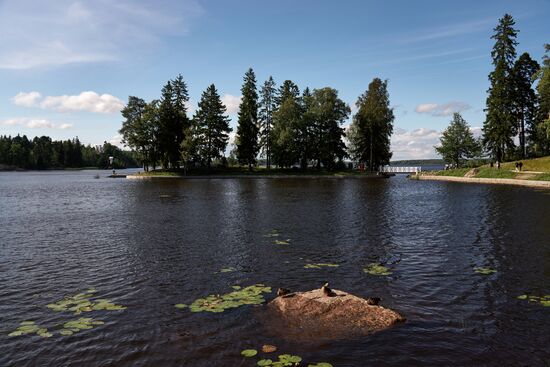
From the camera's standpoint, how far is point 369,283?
593 inches

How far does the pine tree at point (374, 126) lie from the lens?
96.6m

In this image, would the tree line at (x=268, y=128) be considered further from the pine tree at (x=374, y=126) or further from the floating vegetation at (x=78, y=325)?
the floating vegetation at (x=78, y=325)

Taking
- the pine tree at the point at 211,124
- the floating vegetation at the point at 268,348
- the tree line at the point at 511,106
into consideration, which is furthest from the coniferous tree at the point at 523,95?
the floating vegetation at the point at 268,348

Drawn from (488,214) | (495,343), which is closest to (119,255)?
(495,343)

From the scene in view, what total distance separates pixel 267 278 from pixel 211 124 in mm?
95574

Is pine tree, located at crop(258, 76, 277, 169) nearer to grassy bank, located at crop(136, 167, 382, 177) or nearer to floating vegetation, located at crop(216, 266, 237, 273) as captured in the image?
grassy bank, located at crop(136, 167, 382, 177)

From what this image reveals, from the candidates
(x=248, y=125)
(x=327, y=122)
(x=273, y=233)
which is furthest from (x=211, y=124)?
(x=273, y=233)

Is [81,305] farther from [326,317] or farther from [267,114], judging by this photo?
[267,114]

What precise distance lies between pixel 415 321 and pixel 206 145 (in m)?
99.4

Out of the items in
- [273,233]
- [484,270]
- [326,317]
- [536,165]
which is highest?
[536,165]

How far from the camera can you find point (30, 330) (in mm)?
10992

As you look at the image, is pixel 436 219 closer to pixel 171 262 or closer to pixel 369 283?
pixel 369 283

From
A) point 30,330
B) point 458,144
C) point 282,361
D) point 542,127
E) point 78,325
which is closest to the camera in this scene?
point 282,361

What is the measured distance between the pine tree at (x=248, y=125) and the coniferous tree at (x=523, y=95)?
63.0 meters
